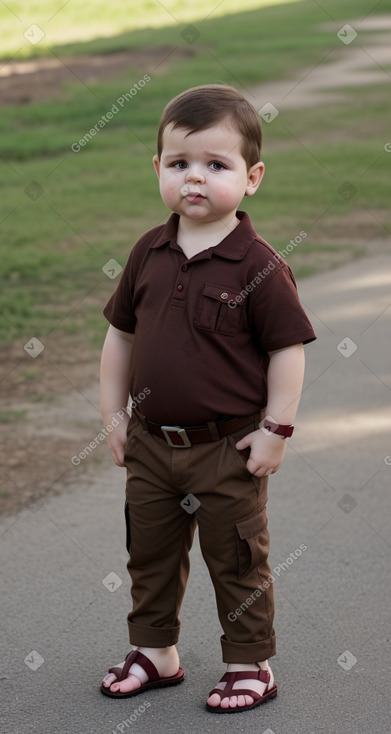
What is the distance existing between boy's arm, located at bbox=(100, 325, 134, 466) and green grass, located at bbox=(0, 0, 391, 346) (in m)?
2.92

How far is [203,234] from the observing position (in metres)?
2.58

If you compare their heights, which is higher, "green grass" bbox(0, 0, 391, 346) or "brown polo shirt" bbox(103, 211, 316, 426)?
"brown polo shirt" bbox(103, 211, 316, 426)

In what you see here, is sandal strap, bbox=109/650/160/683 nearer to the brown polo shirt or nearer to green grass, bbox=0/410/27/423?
the brown polo shirt

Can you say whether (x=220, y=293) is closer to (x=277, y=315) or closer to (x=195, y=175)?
(x=277, y=315)

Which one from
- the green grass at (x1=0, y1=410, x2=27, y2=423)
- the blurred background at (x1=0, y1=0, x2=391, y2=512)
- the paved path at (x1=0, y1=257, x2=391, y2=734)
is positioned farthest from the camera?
the blurred background at (x1=0, y1=0, x2=391, y2=512)

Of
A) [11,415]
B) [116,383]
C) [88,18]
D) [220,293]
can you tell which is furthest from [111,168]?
[88,18]

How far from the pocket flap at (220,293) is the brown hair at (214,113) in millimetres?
297

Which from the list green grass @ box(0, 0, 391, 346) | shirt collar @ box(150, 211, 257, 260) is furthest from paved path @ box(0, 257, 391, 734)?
green grass @ box(0, 0, 391, 346)

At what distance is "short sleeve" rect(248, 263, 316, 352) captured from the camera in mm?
2514

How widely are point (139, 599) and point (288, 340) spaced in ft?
2.48

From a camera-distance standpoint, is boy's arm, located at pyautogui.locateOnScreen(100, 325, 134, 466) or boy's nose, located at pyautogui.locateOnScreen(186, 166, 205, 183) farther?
boy's arm, located at pyautogui.locateOnScreen(100, 325, 134, 466)

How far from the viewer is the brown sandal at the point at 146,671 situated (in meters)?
2.74

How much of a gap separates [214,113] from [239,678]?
1337 millimetres

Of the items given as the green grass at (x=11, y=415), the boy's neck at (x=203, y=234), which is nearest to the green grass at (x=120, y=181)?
the green grass at (x=11, y=415)
